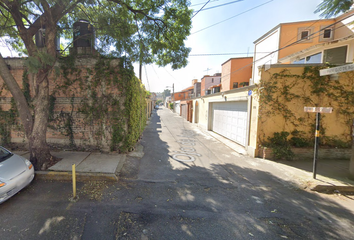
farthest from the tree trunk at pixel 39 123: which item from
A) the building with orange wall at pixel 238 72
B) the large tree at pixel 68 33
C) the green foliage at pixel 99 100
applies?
the building with orange wall at pixel 238 72

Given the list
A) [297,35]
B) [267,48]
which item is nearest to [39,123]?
[267,48]

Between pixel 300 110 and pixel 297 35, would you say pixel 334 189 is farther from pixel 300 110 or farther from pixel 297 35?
pixel 297 35

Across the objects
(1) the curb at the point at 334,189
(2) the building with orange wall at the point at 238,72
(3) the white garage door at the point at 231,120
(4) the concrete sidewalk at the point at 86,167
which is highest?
(2) the building with orange wall at the point at 238,72

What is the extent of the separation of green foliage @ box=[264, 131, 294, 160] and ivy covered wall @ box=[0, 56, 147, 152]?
6.15 m

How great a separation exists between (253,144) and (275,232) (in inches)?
170

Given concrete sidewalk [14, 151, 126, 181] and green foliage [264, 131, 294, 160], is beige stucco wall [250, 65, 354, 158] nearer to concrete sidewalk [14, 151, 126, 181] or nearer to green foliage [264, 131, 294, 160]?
green foliage [264, 131, 294, 160]

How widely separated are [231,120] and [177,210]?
732cm

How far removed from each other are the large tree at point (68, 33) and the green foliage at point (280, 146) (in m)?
5.38

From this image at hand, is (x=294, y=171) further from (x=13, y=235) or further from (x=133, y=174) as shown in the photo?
(x=13, y=235)

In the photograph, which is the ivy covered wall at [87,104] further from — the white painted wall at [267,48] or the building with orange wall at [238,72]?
the building with orange wall at [238,72]

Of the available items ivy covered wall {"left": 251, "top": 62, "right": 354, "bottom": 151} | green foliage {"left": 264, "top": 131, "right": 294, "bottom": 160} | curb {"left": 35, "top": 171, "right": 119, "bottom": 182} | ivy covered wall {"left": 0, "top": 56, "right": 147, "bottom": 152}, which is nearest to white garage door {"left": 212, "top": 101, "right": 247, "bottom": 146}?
green foliage {"left": 264, "top": 131, "right": 294, "bottom": 160}

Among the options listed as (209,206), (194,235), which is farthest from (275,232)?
(194,235)

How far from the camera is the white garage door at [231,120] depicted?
7740 millimetres

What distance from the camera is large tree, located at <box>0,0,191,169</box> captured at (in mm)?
4254
